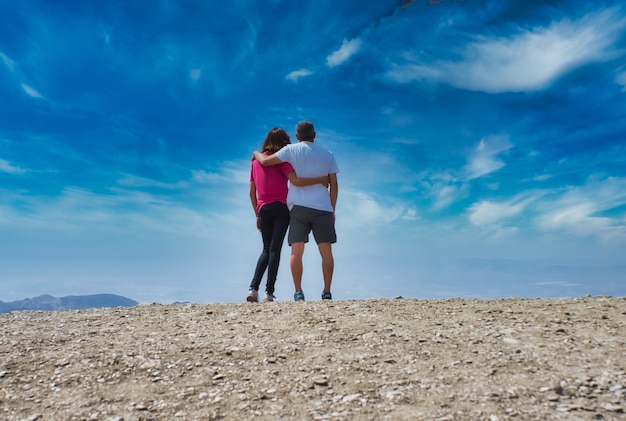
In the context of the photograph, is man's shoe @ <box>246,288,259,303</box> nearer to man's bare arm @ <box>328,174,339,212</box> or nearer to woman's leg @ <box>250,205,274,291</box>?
woman's leg @ <box>250,205,274,291</box>

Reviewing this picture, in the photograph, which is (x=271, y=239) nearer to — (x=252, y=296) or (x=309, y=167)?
(x=252, y=296)

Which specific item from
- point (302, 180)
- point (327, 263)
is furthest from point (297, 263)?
point (302, 180)

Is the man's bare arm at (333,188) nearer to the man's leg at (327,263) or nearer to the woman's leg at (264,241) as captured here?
the man's leg at (327,263)

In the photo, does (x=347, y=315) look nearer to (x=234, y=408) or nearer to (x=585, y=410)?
(x=234, y=408)

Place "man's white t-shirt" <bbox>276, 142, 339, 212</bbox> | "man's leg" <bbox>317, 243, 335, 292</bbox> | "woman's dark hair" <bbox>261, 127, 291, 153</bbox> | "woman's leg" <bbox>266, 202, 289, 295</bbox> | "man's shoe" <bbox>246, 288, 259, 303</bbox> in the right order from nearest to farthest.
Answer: "man's white t-shirt" <bbox>276, 142, 339, 212</bbox>, "man's leg" <bbox>317, 243, 335, 292</bbox>, "woman's leg" <bbox>266, 202, 289, 295</bbox>, "man's shoe" <bbox>246, 288, 259, 303</bbox>, "woman's dark hair" <bbox>261, 127, 291, 153</bbox>

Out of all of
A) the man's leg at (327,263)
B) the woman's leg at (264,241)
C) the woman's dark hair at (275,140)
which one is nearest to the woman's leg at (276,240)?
the woman's leg at (264,241)

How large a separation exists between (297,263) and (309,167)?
174cm

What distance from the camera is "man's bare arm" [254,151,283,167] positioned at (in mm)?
8867

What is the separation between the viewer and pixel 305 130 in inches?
352

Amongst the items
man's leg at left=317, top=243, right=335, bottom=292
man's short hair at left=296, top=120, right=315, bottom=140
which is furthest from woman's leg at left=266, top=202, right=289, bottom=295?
man's short hair at left=296, top=120, right=315, bottom=140

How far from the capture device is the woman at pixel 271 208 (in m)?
9.05

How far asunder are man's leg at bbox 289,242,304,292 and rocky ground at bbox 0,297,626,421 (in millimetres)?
1290

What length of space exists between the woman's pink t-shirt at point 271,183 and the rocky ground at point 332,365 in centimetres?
236

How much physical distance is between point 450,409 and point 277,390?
1718 mm
